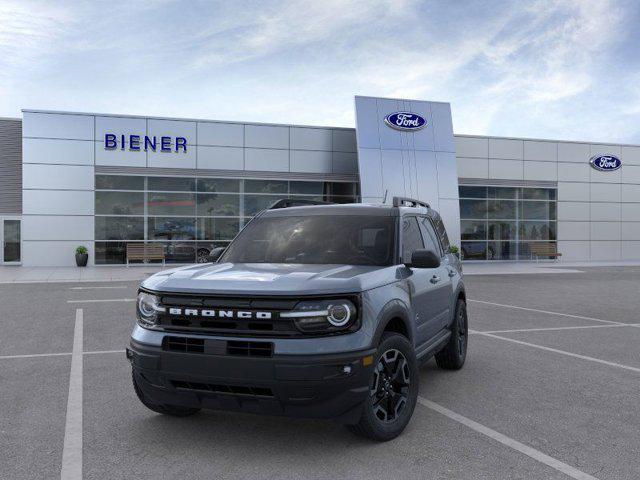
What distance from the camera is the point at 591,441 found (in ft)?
13.9

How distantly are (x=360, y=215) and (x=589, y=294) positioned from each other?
1243 cm

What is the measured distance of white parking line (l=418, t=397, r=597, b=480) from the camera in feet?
12.1

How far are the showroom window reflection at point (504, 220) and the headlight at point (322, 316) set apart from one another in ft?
88.9

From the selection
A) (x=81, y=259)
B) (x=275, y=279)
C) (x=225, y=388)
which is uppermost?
(x=275, y=279)

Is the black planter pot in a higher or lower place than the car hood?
lower

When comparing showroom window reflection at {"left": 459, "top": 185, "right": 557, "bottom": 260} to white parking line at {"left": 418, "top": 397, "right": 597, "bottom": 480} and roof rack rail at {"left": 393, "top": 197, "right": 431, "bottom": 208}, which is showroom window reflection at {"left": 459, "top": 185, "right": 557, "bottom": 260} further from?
white parking line at {"left": 418, "top": 397, "right": 597, "bottom": 480}

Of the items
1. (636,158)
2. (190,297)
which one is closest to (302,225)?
(190,297)

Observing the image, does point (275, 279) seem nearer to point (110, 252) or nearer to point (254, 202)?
point (110, 252)

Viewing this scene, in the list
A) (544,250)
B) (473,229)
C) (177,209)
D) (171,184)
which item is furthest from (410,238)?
(544,250)

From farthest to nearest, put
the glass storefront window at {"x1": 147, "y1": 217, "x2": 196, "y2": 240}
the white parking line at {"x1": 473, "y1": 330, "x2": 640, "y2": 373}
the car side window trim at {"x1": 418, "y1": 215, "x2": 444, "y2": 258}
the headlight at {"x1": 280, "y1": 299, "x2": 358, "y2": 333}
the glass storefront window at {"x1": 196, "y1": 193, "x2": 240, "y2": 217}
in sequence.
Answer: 1. the glass storefront window at {"x1": 196, "y1": 193, "x2": 240, "y2": 217}
2. the glass storefront window at {"x1": 147, "y1": 217, "x2": 196, "y2": 240}
3. the white parking line at {"x1": 473, "y1": 330, "x2": 640, "y2": 373}
4. the car side window trim at {"x1": 418, "y1": 215, "x2": 444, "y2": 258}
5. the headlight at {"x1": 280, "y1": 299, "x2": 358, "y2": 333}

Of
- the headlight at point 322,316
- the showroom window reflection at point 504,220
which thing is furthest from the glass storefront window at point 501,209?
the headlight at point 322,316

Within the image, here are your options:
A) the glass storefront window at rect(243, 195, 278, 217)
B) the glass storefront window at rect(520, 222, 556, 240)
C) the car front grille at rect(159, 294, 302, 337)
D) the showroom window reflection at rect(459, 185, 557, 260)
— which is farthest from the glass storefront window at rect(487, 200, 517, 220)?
the car front grille at rect(159, 294, 302, 337)

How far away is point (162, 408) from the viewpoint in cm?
454

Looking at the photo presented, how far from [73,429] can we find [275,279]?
6.75 ft
